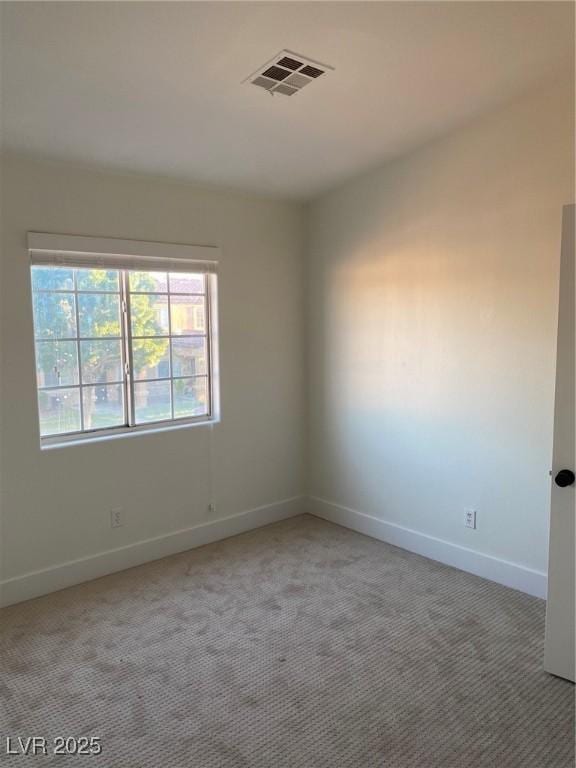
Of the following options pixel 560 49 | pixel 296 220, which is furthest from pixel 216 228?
pixel 560 49

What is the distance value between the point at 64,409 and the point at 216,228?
5.10 feet

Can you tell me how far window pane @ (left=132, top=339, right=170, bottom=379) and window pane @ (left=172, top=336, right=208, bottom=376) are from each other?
0.20ft

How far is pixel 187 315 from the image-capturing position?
3643mm

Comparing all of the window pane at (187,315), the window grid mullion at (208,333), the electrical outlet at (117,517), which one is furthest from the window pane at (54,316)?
the electrical outlet at (117,517)

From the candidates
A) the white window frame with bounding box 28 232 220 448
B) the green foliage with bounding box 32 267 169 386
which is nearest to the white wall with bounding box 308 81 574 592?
the white window frame with bounding box 28 232 220 448

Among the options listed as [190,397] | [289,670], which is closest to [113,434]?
[190,397]

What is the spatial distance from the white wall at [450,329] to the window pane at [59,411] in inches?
72.0

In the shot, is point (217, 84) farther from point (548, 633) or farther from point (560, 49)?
point (548, 633)

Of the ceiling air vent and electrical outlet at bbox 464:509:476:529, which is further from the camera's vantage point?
electrical outlet at bbox 464:509:476:529

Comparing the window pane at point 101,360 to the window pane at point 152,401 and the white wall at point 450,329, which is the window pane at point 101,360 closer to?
the window pane at point 152,401

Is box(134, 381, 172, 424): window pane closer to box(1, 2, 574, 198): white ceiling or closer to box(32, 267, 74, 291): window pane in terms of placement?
box(32, 267, 74, 291): window pane

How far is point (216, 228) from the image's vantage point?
3.66 metres

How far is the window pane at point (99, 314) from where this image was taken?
10.4ft

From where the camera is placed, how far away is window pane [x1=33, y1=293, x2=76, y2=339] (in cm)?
300
